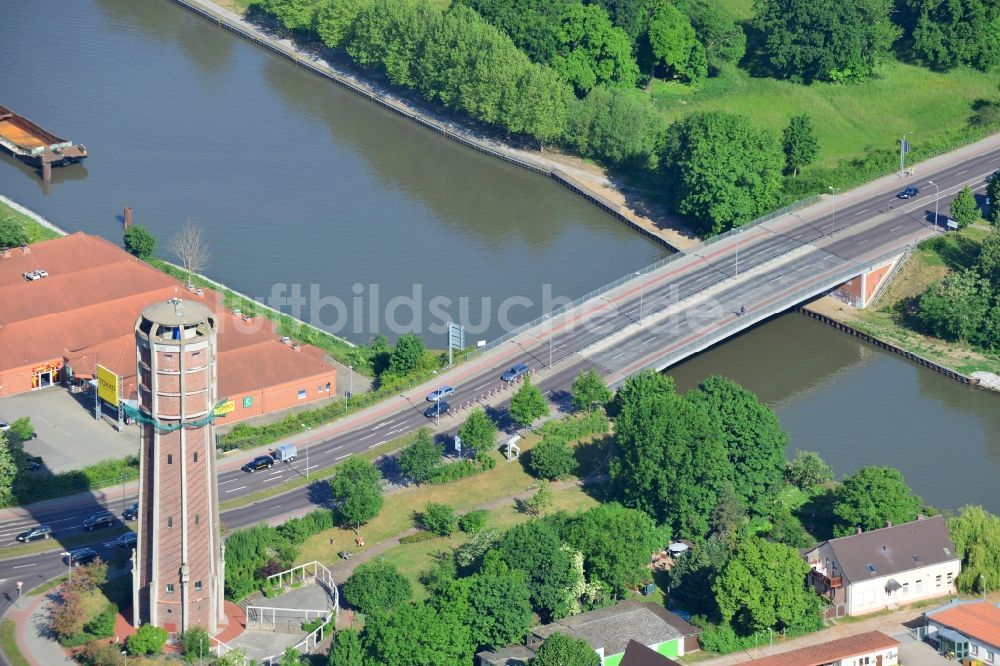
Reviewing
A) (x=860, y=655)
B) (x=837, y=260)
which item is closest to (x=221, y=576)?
(x=860, y=655)

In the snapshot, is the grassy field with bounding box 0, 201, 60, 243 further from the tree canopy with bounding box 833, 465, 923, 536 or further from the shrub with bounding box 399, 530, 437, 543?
the tree canopy with bounding box 833, 465, 923, 536

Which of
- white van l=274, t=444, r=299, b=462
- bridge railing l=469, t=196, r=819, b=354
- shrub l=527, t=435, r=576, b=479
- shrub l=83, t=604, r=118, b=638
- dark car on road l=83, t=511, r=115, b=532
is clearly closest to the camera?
shrub l=83, t=604, r=118, b=638

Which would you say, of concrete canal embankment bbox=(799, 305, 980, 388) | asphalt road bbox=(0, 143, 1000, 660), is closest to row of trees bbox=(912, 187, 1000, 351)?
concrete canal embankment bbox=(799, 305, 980, 388)

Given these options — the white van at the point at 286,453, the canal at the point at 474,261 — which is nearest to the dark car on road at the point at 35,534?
the white van at the point at 286,453

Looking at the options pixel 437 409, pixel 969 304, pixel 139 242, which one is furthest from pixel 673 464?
pixel 139 242

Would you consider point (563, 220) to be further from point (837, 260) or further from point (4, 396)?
point (4, 396)

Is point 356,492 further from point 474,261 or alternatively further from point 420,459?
point 474,261

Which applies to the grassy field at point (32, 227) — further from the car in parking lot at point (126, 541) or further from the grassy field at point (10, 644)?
the grassy field at point (10, 644)
